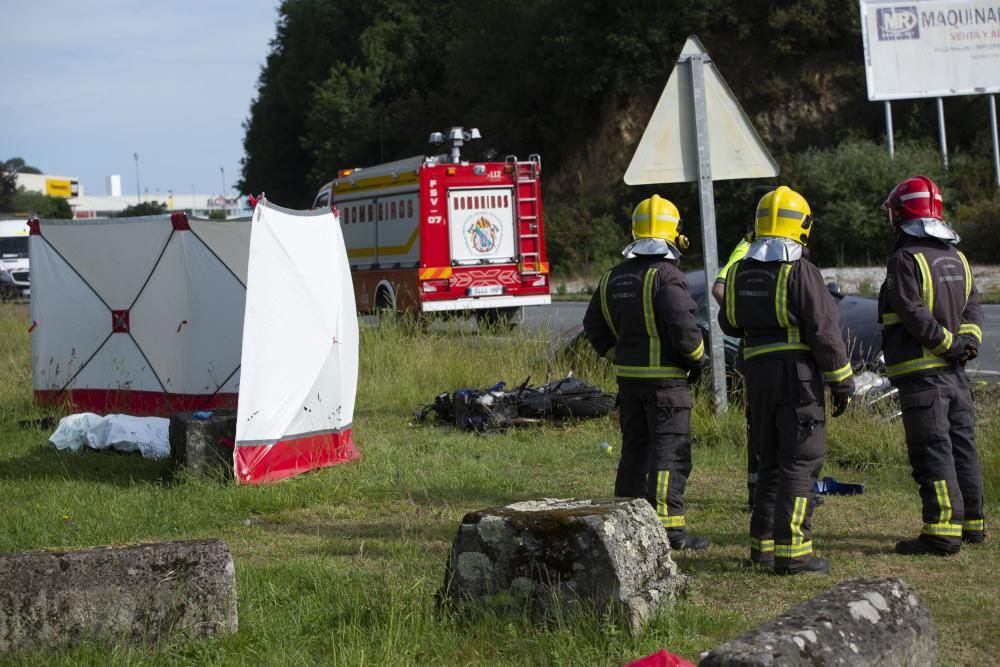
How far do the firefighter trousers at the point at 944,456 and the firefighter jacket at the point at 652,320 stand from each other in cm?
110

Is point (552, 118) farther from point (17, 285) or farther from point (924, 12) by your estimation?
point (17, 285)

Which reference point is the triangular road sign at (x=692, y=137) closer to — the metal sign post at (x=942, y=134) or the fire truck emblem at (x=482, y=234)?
the fire truck emblem at (x=482, y=234)

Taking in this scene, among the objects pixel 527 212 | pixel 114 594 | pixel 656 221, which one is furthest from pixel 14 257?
pixel 114 594

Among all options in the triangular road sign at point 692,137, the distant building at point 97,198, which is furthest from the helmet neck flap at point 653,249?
the distant building at point 97,198

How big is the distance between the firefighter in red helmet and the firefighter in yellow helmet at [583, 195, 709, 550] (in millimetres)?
1015

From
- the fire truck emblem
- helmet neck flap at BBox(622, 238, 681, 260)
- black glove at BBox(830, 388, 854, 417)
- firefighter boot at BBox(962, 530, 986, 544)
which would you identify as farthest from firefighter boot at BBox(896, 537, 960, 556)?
the fire truck emblem

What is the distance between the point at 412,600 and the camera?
16.4 feet

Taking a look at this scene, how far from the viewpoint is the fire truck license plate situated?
769 inches

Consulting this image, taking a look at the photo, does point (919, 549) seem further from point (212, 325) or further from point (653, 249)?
point (212, 325)

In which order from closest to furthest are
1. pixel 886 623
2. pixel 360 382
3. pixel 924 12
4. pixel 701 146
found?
pixel 886 623 < pixel 701 146 < pixel 360 382 < pixel 924 12

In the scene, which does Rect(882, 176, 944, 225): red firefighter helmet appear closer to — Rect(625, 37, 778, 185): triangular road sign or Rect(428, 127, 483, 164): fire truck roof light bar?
Rect(625, 37, 778, 185): triangular road sign

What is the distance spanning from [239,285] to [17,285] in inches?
1045

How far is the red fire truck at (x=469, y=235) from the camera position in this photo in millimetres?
19469

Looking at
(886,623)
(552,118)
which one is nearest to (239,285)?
(886,623)
